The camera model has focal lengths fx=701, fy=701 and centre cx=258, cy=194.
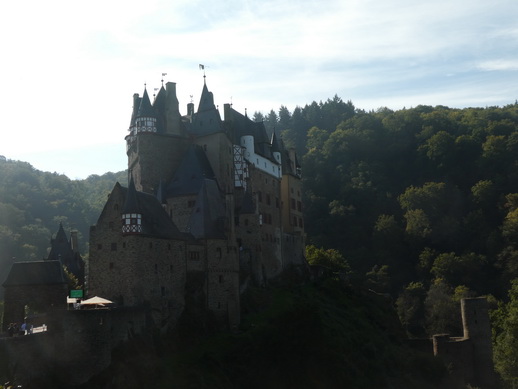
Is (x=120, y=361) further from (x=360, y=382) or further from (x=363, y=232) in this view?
(x=363, y=232)

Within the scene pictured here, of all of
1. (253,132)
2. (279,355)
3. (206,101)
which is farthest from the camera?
(253,132)

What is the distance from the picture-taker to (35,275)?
48.1 m

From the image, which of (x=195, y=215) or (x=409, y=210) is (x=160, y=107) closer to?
(x=195, y=215)

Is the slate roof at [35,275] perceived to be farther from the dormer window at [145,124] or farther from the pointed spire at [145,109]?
the pointed spire at [145,109]

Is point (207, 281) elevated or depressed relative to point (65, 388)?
elevated

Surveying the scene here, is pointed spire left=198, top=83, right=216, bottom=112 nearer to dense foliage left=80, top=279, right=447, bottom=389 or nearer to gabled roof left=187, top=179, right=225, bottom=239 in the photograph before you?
gabled roof left=187, top=179, right=225, bottom=239

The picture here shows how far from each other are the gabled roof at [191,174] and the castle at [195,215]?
0.11 metres

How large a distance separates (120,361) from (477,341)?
39.2 meters

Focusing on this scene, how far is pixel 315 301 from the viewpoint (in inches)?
2621

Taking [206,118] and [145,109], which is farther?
[206,118]

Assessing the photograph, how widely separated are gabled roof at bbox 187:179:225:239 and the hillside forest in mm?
29987

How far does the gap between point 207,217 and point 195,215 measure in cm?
101

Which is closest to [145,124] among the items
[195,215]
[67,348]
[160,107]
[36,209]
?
[160,107]

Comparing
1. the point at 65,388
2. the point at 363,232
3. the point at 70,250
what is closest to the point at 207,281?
the point at 65,388
